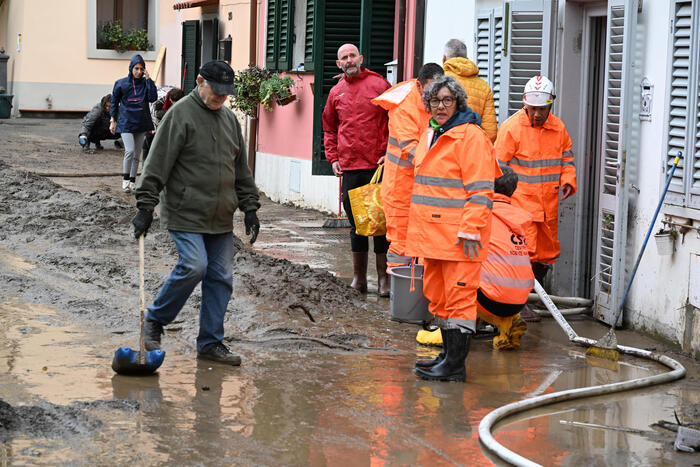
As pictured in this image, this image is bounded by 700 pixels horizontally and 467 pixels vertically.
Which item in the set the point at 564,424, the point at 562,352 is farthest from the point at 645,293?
the point at 564,424

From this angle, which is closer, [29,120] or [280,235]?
[280,235]

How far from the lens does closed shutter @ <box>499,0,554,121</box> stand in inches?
362

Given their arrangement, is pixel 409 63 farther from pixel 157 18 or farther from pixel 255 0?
pixel 157 18

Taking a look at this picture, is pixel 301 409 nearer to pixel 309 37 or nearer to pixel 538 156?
pixel 538 156

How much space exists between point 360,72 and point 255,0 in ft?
27.4

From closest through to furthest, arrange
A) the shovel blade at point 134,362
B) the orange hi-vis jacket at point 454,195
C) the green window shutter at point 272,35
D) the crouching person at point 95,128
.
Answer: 1. the shovel blade at point 134,362
2. the orange hi-vis jacket at point 454,195
3. the green window shutter at point 272,35
4. the crouching person at point 95,128

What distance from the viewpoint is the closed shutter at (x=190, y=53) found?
73.4 ft

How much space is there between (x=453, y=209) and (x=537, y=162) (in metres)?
2.01

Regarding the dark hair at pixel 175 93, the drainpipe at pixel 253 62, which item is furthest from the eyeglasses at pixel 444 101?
the drainpipe at pixel 253 62

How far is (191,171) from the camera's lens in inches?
261

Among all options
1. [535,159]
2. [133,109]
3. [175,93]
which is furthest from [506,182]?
[175,93]

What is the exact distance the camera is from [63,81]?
101 feet

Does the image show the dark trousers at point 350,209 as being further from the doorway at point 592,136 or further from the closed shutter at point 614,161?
the closed shutter at point 614,161

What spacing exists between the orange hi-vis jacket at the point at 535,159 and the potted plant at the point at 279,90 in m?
7.43
